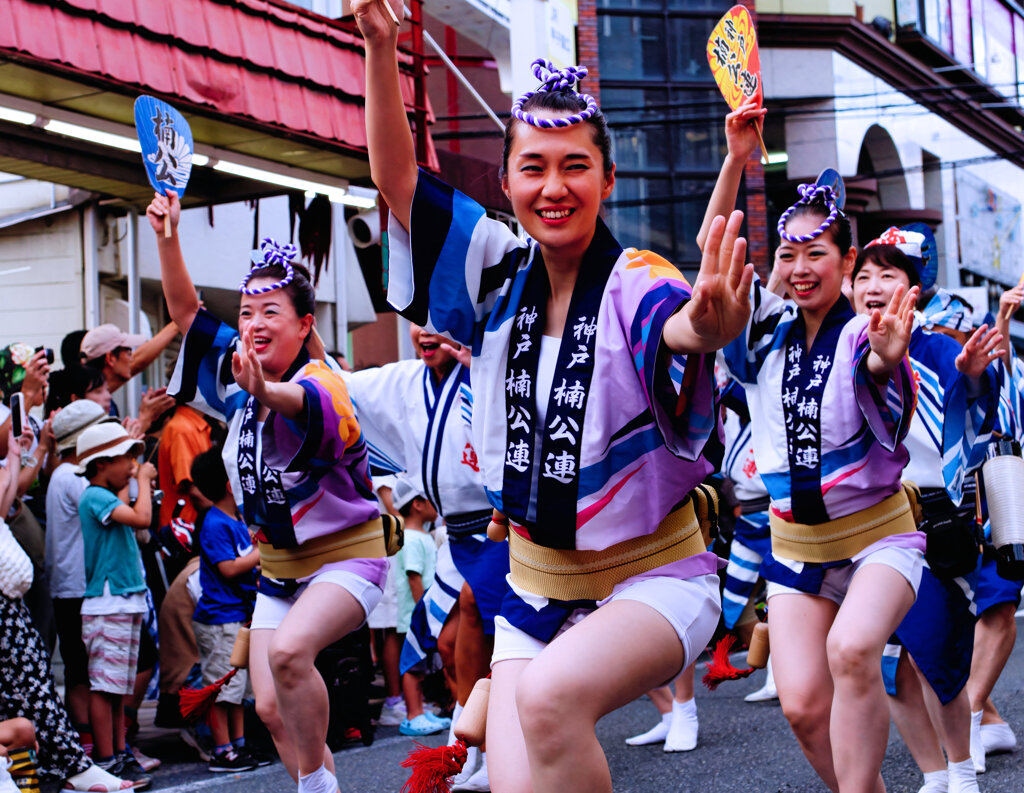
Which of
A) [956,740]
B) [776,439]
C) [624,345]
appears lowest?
[956,740]

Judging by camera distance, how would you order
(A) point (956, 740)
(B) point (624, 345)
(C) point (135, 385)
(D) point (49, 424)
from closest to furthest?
1. (B) point (624, 345)
2. (A) point (956, 740)
3. (D) point (49, 424)
4. (C) point (135, 385)

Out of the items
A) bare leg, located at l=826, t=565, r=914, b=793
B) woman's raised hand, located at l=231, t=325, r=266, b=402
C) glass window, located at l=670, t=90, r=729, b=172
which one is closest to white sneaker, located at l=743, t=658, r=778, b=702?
bare leg, located at l=826, t=565, r=914, b=793

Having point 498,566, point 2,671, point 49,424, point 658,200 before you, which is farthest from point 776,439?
point 658,200

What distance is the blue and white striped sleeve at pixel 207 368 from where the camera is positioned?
461 cm

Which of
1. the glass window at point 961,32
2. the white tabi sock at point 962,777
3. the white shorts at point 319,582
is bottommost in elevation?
the white tabi sock at point 962,777

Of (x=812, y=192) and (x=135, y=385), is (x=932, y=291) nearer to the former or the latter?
(x=812, y=192)

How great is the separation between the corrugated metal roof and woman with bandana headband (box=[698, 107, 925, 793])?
445 centimetres

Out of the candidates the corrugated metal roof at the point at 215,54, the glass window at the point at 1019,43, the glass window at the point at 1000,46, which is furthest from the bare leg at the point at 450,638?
the glass window at the point at 1019,43

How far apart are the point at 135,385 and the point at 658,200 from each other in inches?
425

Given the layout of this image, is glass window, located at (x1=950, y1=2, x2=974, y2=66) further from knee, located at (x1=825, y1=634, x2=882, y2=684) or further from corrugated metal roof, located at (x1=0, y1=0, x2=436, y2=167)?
knee, located at (x1=825, y1=634, x2=882, y2=684)

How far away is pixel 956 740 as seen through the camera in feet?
14.6

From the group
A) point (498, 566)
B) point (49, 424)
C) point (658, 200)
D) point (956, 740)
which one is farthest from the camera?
point (658, 200)

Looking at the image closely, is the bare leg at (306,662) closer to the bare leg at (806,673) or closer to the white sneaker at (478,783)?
the white sneaker at (478,783)

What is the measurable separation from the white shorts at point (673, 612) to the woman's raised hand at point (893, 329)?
1.12 m
